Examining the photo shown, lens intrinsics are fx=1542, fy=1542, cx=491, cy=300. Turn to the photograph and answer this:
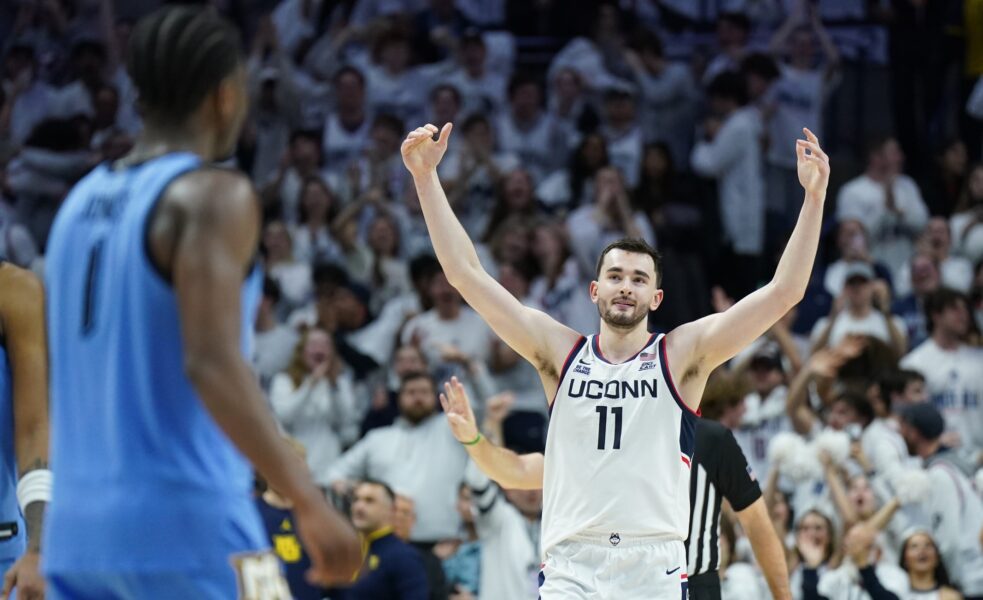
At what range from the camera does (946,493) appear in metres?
12.1

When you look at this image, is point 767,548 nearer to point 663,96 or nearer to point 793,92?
point 793,92

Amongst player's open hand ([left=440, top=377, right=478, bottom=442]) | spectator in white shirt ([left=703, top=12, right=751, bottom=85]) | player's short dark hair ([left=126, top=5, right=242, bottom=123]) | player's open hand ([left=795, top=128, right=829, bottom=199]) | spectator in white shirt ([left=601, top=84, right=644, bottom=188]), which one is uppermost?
spectator in white shirt ([left=703, top=12, right=751, bottom=85])

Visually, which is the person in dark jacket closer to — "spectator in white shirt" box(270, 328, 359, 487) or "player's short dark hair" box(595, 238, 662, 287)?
"spectator in white shirt" box(270, 328, 359, 487)

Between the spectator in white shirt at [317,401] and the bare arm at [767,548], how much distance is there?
6086mm

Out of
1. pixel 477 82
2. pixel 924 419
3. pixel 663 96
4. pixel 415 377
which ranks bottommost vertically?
pixel 924 419

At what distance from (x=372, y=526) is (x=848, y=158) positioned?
905 centimetres

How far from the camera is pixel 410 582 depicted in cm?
1127

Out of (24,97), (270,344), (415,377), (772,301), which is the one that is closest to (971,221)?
(415,377)

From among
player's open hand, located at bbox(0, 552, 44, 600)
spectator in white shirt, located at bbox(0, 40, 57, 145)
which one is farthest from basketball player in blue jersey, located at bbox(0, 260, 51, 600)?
spectator in white shirt, located at bbox(0, 40, 57, 145)

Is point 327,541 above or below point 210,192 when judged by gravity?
below

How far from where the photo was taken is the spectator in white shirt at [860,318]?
14.1 m

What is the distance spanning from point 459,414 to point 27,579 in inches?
118

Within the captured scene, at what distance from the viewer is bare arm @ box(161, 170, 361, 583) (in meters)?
3.53

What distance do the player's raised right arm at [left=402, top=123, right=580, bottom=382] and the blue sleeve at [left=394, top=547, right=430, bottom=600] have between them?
4.43 metres
